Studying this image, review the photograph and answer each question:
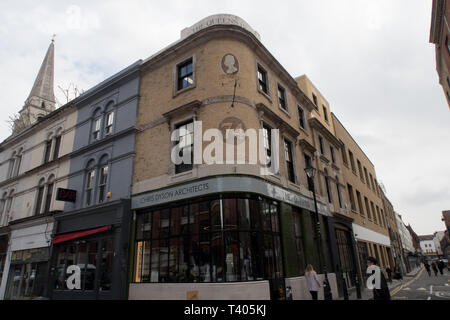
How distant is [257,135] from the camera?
43.0 ft

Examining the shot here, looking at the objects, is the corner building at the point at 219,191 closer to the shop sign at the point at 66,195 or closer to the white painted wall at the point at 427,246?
the shop sign at the point at 66,195

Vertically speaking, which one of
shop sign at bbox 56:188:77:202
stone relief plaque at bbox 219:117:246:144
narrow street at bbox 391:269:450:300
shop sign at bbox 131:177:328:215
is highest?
stone relief plaque at bbox 219:117:246:144

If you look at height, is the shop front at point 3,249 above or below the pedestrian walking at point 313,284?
above

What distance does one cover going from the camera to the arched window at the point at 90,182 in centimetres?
1585

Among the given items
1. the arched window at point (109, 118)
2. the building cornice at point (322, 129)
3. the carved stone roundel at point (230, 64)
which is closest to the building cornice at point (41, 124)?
the arched window at point (109, 118)

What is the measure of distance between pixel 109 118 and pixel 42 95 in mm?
26235

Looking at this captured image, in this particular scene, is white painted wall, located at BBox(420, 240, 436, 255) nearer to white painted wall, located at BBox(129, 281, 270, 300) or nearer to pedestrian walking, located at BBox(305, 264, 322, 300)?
pedestrian walking, located at BBox(305, 264, 322, 300)

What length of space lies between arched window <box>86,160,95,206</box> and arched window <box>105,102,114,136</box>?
2.15 meters

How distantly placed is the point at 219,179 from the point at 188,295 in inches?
182

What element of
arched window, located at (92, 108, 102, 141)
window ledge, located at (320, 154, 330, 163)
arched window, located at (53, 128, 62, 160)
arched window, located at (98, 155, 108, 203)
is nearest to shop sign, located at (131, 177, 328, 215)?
arched window, located at (98, 155, 108, 203)

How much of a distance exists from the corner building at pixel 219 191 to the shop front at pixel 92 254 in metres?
0.62

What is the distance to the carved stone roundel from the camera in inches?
532

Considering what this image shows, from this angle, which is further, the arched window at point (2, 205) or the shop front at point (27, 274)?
the arched window at point (2, 205)

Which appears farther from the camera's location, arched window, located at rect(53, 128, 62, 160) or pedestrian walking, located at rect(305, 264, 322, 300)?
arched window, located at rect(53, 128, 62, 160)
